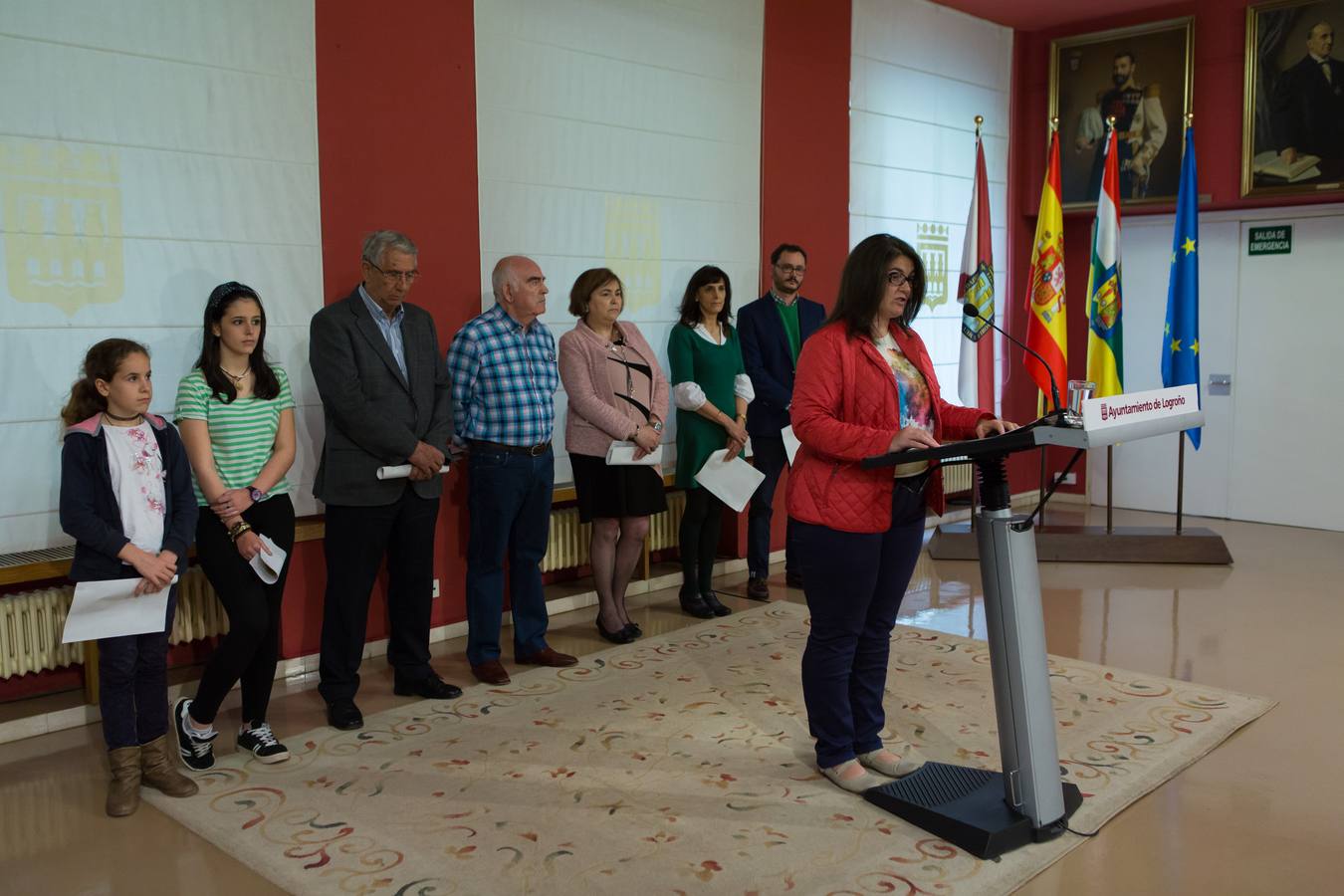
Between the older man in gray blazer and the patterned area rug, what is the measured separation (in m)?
0.30

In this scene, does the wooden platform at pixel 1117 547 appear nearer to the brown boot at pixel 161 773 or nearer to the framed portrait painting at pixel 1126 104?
the framed portrait painting at pixel 1126 104

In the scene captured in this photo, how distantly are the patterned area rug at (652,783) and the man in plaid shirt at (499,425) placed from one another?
300 millimetres

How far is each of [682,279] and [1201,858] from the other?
12.0 feet

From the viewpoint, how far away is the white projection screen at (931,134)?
671 centimetres

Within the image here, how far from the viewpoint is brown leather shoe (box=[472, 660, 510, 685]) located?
4.07 meters

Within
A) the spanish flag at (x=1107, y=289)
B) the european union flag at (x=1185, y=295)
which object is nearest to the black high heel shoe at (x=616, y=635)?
the spanish flag at (x=1107, y=289)

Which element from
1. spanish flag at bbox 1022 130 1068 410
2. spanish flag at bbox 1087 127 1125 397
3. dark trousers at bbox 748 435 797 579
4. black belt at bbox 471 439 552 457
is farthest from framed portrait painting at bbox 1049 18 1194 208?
black belt at bbox 471 439 552 457

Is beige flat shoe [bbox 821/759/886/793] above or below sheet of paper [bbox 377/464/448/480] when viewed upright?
below

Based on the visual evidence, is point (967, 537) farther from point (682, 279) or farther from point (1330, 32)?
point (1330, 32)

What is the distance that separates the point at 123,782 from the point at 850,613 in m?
2.03

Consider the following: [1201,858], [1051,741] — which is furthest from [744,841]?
[1201,858]

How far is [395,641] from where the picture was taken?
13.1ft

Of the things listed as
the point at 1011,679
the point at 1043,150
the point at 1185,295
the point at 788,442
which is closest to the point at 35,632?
the point at 1011,679

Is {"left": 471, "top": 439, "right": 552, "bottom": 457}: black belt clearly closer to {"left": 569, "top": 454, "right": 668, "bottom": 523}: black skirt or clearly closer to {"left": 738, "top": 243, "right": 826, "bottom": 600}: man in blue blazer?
{"left": 569, "top": 454, "right": 668, "bottom": 523}: black skirt
